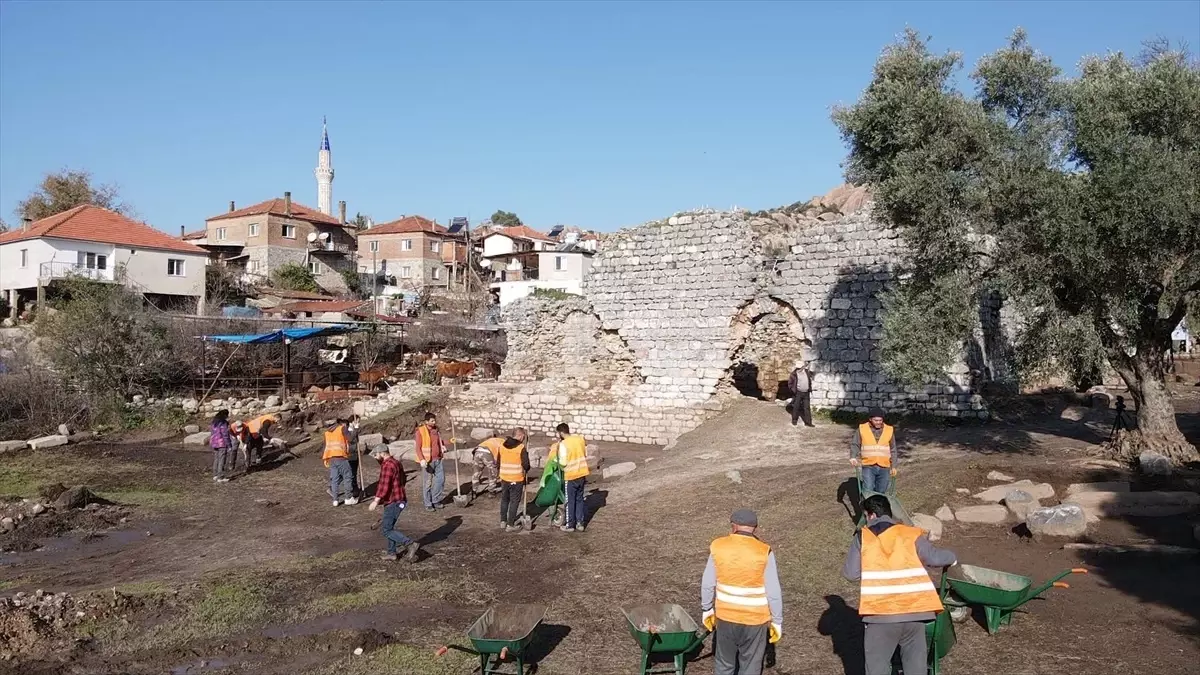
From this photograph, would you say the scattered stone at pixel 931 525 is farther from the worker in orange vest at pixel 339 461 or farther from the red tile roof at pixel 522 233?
the red tile roof at pixel 522 233

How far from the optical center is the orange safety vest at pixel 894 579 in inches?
205

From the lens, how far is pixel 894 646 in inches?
209

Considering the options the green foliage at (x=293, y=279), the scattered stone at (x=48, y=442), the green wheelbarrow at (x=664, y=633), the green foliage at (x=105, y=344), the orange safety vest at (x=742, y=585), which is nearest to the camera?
the orange safety vest at (x=742, y=585)

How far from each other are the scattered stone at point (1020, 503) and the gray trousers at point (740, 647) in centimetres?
619

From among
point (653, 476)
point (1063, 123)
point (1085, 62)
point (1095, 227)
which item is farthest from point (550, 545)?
point (1085, 62)

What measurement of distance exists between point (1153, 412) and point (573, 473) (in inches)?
328

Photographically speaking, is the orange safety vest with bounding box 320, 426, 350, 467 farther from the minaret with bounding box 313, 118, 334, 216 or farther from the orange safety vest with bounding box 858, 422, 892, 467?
the minaret with bounding box 313, 118, 334, 216

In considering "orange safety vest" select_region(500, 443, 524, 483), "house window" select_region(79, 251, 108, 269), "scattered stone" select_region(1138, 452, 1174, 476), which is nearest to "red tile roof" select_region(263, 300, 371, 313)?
"house window" select_region(79, 251, 108, 269)

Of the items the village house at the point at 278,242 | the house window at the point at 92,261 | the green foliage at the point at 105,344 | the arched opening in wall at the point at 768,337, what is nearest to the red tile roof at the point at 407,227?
the village house at the point at 278,242

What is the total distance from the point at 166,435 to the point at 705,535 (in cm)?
1904

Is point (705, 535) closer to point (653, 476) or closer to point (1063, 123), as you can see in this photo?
point (653, 476)

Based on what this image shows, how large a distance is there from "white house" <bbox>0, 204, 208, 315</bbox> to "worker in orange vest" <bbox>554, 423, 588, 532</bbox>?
105ft

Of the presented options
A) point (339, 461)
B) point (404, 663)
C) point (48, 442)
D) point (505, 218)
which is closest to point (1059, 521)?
point (404, 663)

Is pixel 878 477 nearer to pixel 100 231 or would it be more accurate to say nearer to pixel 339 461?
pixel 339 461
